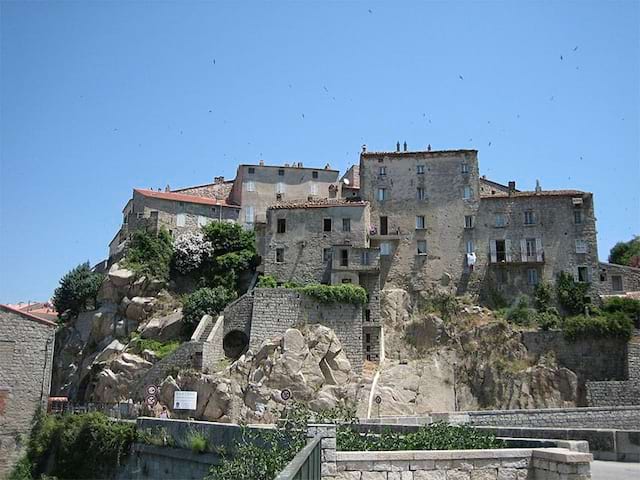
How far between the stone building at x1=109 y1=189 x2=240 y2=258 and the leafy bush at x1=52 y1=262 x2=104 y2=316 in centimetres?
290

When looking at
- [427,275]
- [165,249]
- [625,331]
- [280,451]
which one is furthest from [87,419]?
[625,331]

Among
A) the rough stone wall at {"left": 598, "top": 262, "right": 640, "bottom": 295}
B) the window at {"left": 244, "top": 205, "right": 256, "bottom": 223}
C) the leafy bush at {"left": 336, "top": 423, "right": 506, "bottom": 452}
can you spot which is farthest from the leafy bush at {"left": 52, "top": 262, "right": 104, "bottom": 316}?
the leafy bush at {"left": 336, "top": 423, "right": 506, "bottom": 452}

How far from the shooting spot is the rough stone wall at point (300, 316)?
4122 centimetres

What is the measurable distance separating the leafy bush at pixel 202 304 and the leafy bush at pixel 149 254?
14.8 feet

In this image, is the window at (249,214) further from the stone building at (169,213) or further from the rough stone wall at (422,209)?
the rough stone wall at (422,209)

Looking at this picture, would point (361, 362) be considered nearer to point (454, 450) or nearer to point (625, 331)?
point (625, 331)

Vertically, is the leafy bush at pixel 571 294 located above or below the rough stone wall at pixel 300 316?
above

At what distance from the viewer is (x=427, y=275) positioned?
154ft

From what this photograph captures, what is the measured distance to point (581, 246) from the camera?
45562mm

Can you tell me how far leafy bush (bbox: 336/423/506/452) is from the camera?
1265cm

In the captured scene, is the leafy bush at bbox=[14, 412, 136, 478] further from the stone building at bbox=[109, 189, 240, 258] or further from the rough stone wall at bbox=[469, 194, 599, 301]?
the rough stone wall at bbox=[469, 194, 599, 301]

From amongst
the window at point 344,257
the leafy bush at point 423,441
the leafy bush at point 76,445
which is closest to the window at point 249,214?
the window at point 344,257

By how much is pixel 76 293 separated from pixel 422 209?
1075 inches

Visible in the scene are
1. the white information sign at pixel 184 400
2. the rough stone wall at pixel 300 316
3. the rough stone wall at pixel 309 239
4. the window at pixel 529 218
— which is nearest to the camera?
the white information sign at pixel 184 400
